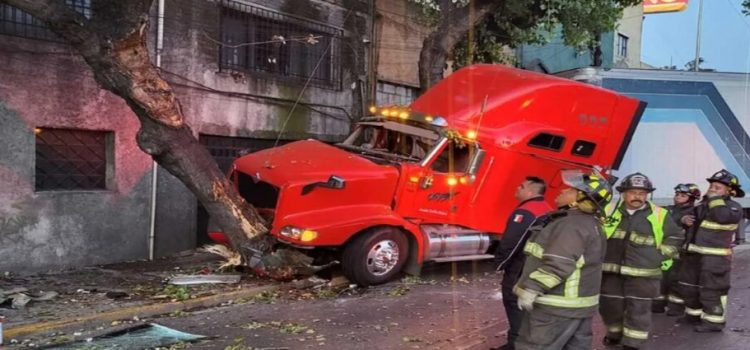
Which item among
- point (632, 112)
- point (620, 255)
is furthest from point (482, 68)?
point (620, 255)

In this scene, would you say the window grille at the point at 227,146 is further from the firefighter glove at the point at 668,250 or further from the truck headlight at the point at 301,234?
the firefighter glove at the point at 668,250

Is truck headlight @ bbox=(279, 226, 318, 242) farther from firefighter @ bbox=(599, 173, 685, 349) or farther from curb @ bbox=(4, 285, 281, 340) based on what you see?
firefighter @ bbox=(599, 173, 685, 349)

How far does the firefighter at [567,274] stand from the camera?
4.00m

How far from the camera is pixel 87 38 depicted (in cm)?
644

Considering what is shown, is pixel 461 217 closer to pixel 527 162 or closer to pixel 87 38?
pixel 527 162

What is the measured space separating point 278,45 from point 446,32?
2.86 metres

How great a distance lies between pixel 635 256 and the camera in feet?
17.4

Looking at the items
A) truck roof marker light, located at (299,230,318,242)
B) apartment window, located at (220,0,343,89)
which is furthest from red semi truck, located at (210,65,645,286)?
apartment window, located at (220,0,343,89)

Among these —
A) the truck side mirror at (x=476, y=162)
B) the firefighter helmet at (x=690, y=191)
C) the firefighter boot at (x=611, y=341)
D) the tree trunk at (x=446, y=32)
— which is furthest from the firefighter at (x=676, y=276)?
the tree trunk at (x=446, y=32)

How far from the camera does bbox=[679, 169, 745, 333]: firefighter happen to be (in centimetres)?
621

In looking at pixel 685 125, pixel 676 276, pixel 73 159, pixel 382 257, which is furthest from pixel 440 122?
pixel 73 159

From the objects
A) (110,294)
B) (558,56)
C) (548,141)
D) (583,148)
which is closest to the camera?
(110,294)

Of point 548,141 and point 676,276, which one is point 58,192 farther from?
point 676,276

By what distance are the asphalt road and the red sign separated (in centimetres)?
1358
